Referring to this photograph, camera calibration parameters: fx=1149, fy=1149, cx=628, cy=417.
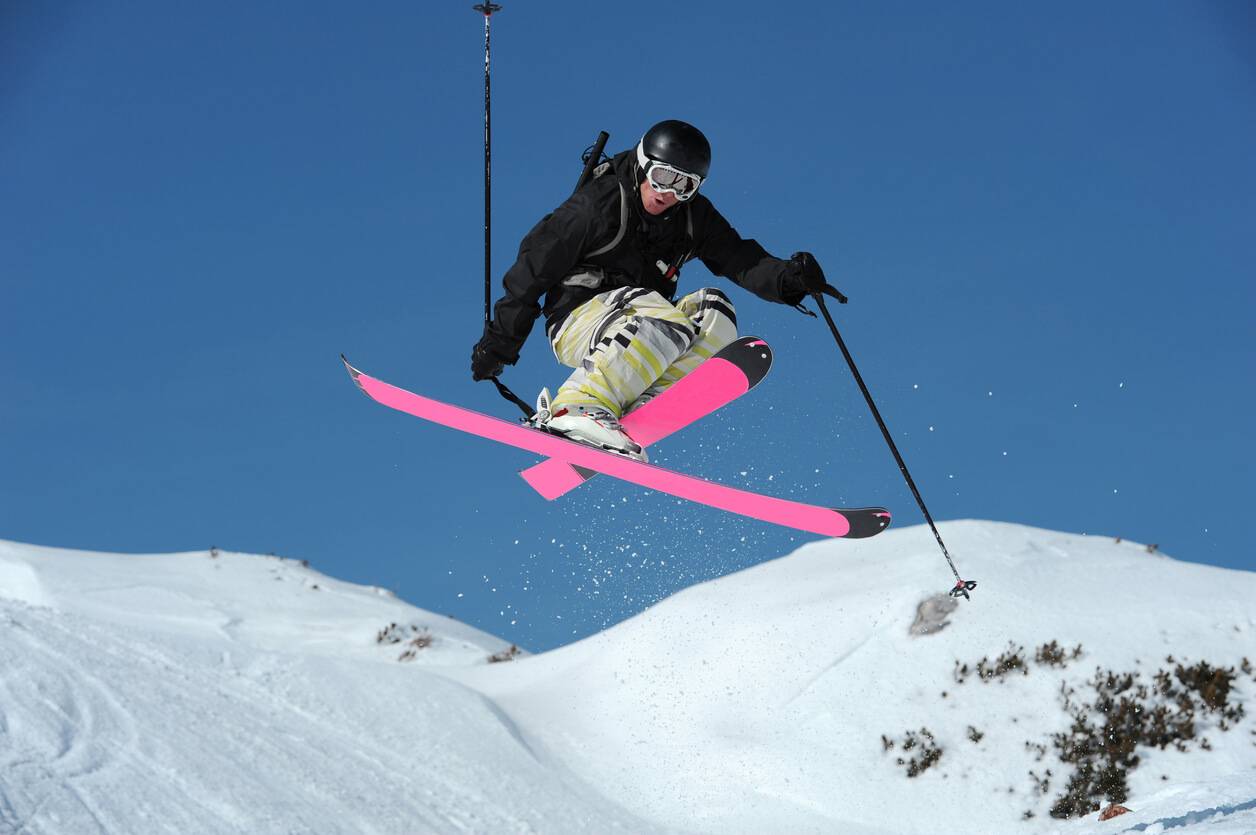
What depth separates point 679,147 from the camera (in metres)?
6.04

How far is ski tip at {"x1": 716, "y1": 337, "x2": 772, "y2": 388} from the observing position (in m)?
6.48

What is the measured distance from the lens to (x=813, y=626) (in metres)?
10.8

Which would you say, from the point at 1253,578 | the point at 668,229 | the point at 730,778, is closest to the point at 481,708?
the point at 730,778

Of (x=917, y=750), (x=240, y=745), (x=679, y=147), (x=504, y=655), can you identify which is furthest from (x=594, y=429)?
(x=504, y=655)

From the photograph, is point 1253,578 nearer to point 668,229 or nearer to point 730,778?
point 730,778

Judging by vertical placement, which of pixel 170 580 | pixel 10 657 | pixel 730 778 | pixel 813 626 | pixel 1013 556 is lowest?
pixel 730 778

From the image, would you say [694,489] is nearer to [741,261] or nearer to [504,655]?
[741,261]

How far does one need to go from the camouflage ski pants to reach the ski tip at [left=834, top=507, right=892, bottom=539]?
4.16 ft

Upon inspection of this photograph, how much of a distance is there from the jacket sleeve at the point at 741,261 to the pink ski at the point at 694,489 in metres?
1.17

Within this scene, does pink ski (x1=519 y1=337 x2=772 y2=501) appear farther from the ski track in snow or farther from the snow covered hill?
the snow covered hill

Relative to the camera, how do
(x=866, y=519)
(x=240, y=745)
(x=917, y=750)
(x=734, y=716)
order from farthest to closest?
(x=734, y=716)
(x=917, y=750)
(x=240, y=745)
(x=866, y=519)

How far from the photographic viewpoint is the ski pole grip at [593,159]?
651cm

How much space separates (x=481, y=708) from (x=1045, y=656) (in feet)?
15.9

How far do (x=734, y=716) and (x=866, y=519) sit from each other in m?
4.70
